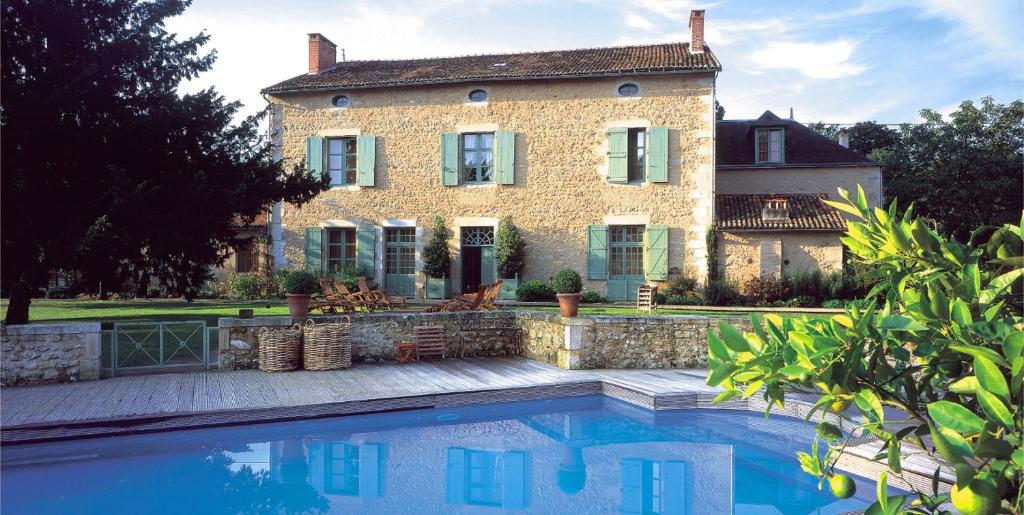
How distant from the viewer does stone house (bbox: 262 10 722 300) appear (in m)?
15.6

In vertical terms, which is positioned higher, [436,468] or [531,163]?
[531,163]

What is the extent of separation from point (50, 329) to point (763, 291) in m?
13.3

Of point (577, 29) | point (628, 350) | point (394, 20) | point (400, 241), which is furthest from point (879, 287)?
point (400, 241)

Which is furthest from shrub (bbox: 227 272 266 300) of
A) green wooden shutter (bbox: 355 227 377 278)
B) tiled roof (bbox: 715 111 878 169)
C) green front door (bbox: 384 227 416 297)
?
tiled roof (bbox: 715 111 878 169)

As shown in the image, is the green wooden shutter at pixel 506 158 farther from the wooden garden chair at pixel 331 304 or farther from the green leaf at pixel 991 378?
the green leaf at pixel 991 378

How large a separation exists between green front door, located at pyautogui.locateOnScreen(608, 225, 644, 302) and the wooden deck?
21.6 feet

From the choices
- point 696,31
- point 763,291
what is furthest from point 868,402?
point 696,31

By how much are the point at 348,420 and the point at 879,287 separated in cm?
628

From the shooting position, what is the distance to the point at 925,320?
117 centimetres

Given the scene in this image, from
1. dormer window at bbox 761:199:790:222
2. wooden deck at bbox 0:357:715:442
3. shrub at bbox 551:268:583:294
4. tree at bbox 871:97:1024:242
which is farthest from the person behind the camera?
tree at bbox 871:97:1024:242

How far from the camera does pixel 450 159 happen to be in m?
16.5

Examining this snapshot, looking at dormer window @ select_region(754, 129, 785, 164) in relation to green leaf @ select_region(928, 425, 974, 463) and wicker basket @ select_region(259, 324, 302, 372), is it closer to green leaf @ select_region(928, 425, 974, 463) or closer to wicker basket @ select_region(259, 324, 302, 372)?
wicker basket @ select_region(259, 324, 302, 372)

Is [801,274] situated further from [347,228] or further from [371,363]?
[347,228]

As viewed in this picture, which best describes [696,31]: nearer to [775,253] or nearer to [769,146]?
[769,146]
